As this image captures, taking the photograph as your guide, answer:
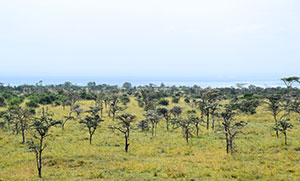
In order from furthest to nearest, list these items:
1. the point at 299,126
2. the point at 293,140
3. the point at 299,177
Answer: the point at 299,126 < the point at 293,140 < the point at 299,177

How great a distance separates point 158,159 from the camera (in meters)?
24.2

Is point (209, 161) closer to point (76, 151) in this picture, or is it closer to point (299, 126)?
point (76, 151)

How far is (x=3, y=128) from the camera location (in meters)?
43.1

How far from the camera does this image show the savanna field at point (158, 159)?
19.2 meters

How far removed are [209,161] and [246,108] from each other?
134ft

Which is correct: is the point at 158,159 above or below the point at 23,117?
below

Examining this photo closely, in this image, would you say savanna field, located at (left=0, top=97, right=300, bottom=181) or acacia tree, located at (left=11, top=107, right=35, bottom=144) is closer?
savanna field, located at (left=0, top=97, right=300, bottom=181)

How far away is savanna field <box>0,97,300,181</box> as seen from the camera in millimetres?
19172

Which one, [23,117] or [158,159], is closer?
[158,159]

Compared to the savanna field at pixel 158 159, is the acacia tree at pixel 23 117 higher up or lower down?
higher up

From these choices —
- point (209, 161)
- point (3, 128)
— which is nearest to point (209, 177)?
point (209, 161)

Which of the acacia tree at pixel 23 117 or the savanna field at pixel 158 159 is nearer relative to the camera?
the savanna field at pixel 158 159

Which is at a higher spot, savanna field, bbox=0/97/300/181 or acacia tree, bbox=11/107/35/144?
acacia tree, bbox=11/107/35/144

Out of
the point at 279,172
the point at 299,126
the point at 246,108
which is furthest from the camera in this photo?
the point at 246,108
